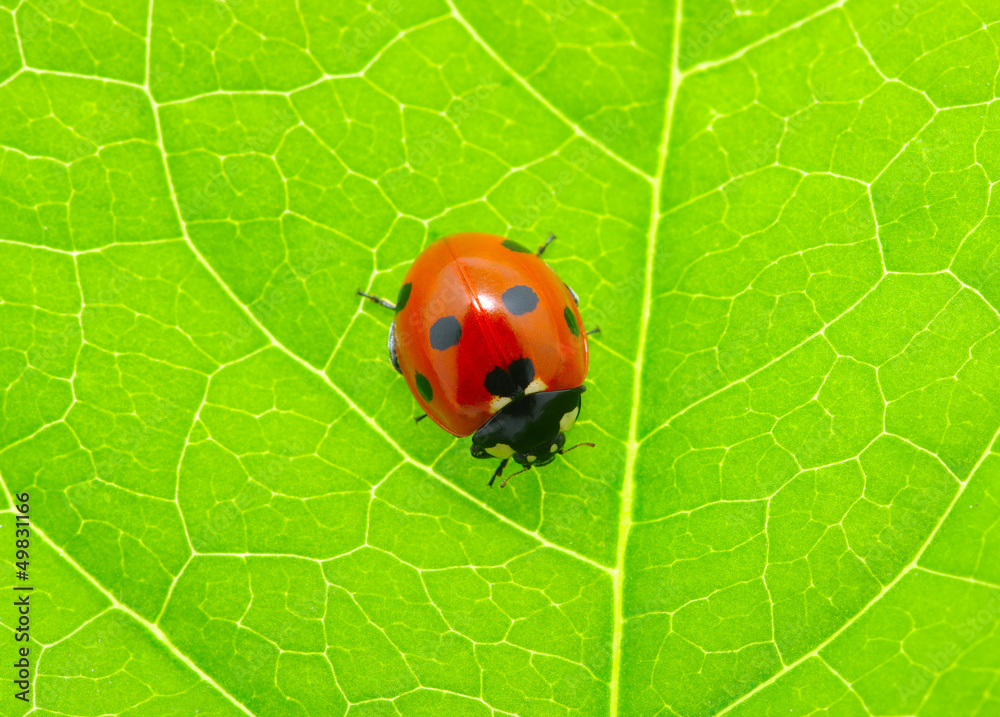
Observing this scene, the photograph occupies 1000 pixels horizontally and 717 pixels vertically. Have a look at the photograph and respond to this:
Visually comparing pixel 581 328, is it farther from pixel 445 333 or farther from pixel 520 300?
pixel 445 333

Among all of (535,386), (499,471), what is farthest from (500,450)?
(535,386)

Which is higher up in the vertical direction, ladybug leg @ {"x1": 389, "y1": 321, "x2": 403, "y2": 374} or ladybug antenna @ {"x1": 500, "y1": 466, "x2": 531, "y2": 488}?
ladybug leg @ {"x1": 389, "y1": 321, "x2": 403, "y2": 374}

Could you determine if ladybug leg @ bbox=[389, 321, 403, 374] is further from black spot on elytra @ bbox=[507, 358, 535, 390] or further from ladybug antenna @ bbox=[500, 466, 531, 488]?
ladybug antenna @ bbox=[500, 466, 531, 488]

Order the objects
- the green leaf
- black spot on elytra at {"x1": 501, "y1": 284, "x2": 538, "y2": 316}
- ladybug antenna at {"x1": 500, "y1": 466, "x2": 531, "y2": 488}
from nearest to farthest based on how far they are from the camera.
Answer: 1. the green leaf
2. black spot on elytra at {"x1": 501, "y1": 284, "x2": 538, "y2": 316}
3. ladybug antenna at {"x1": 500, "y1": 466, "x2": 531, "y2": 488}

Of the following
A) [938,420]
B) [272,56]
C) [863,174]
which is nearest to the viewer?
[938,420]

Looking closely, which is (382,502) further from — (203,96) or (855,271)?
(855,271)

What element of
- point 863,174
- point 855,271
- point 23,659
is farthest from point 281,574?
point 863,174

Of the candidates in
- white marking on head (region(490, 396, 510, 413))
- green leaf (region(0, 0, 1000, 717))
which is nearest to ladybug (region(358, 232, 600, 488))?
white marking on head (region(490, 396, 510, 413))
